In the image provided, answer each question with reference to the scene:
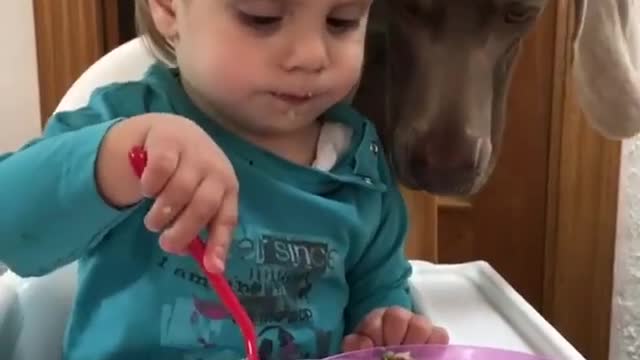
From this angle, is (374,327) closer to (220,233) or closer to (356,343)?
(356,343)

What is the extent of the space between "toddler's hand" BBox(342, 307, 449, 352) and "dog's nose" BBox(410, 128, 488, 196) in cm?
10

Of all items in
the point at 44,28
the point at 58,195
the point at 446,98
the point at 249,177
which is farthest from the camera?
the point at 44,28

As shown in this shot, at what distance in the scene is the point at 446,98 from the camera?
0.77 metres

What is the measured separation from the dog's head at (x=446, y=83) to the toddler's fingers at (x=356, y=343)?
12 cm

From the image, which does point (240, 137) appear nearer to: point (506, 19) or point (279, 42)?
point (279, 42)

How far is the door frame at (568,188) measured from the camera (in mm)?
1548

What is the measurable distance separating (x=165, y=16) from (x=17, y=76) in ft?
3.12

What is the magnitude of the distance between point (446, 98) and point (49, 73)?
2.98 feet

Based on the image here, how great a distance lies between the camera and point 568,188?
175 cm

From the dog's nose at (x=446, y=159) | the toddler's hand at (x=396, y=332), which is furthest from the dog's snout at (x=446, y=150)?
the toddler's hand at (x=396, y=332)

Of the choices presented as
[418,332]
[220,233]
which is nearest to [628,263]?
[418,332]

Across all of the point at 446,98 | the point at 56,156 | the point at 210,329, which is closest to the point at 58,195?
the point at 56,156

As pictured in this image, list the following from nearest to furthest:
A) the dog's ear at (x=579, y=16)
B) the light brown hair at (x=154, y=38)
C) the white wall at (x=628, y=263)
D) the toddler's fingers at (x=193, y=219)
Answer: the toddler's fingers at (x=193, y=219) < the light brown hair at (x=154, y=38) < the dog's ear at (x=579, y=16) < the white wall at (x=628, y=263)

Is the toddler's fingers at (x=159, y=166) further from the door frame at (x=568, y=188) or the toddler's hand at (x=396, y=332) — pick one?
the door frame at (x=568, y=188)
